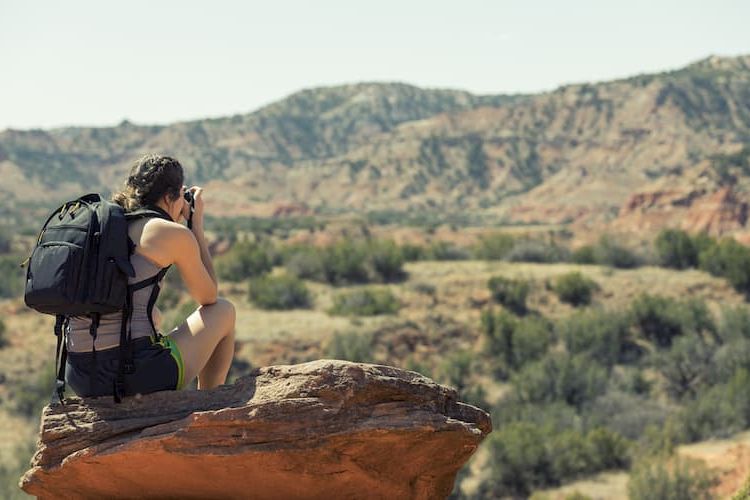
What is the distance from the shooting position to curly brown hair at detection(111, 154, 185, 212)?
17.3ft

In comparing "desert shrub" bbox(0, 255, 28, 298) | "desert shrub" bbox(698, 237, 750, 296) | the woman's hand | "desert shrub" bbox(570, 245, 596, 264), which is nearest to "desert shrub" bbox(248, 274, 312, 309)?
"desert shrub" bbox(0, 255, 28, 298)

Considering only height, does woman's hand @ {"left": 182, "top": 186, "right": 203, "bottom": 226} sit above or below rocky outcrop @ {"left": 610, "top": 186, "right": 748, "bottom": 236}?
above

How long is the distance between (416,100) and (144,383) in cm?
16413

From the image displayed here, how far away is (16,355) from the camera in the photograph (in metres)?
33.0

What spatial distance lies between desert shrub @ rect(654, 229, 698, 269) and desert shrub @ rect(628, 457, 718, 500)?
24503 mm

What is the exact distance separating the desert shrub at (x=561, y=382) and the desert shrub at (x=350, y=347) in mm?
4654

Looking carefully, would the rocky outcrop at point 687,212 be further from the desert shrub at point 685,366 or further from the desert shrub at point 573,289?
the desert shrub at point 685,366

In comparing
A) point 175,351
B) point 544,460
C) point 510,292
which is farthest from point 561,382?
point 175,351

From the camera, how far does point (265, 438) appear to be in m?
4.91

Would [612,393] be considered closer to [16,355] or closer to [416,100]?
[16,355]

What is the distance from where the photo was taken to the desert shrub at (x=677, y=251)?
43.1m

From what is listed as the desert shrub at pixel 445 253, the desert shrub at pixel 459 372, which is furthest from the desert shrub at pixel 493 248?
the desert shrub at pixel 459 372

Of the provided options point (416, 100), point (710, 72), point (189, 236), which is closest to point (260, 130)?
point (416, 100)

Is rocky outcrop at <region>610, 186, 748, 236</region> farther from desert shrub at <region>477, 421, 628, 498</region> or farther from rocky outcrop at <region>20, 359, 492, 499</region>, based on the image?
rocky outcrop at <region>20, 359, 492, 499</region>
